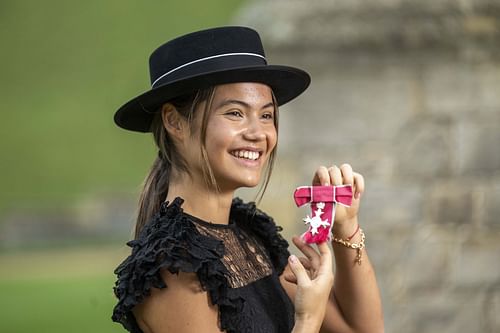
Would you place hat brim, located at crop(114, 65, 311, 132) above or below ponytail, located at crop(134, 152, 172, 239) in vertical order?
above

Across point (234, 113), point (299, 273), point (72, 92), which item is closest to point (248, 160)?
point (234, 113)

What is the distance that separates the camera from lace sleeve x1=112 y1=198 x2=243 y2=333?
254cm

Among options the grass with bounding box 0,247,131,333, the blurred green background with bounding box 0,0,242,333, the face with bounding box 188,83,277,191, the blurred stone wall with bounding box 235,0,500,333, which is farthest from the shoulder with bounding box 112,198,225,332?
the blurred green background with bounding box 0,0,242,333

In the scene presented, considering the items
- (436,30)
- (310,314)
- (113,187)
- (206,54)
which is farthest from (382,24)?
(113,187)

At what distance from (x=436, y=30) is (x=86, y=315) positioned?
4.06m

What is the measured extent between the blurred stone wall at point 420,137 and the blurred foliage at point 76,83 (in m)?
7.71

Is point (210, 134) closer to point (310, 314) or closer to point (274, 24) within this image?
point (310, 314)

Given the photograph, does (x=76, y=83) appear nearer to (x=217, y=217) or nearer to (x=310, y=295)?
(x=217, y=217)

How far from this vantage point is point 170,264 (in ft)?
8.30

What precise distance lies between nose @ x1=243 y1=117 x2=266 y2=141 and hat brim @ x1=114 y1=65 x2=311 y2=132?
0.41 ft

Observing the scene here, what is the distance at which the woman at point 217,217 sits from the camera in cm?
257

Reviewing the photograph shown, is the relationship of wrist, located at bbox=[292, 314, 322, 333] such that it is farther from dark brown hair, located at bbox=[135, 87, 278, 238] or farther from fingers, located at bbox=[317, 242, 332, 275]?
dark brown hair, located at bbox=[135, 87, 278, 238]

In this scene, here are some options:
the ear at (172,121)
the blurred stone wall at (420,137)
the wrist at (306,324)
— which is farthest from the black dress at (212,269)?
the blurred stone wall at (420,137)

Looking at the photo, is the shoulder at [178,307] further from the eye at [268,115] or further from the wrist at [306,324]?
the eye at [268,115]
